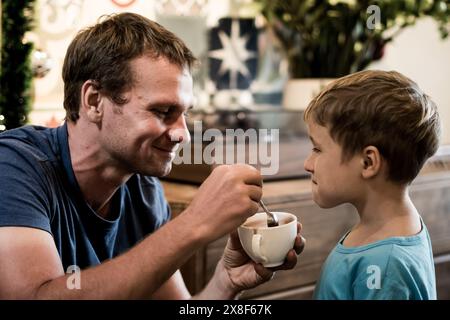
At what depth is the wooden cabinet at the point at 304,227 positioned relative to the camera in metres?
1.72

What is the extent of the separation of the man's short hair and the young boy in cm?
30

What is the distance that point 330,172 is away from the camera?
3.53 ft

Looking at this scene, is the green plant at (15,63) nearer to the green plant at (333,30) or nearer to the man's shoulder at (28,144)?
the man's shoulder at (28,144)

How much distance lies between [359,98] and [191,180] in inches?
36.6

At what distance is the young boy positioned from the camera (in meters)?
0.98

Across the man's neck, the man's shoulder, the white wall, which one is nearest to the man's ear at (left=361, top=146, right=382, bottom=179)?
the man's neck

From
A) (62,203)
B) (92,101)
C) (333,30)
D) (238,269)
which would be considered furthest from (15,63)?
(333,30)

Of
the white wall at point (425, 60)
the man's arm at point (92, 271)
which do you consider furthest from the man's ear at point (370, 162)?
the white wall at point (425, 60)

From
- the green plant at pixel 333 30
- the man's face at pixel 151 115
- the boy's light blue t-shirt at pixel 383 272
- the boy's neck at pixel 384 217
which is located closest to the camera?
the boy's light blue t-shirt at pixel 383 272

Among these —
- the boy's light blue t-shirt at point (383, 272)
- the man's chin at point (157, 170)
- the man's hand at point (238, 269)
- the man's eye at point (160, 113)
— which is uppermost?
the man's eye at point (160, 113)

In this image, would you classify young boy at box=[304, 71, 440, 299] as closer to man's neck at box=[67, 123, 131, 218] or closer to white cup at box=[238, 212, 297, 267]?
white cup at box=[238, 212, 297, 267]

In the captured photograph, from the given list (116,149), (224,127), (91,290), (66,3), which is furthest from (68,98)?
(224,127)

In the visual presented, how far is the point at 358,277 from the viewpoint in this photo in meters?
0.97

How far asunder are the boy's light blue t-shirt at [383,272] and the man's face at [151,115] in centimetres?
38
